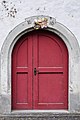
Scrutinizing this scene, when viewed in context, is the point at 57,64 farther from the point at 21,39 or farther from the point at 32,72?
the point at 21,39

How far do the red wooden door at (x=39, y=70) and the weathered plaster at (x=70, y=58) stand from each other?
0.25 meters

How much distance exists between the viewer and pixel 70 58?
6.52 m

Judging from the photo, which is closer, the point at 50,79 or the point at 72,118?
the point at 72,118

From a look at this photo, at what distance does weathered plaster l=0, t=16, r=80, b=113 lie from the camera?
6.46m

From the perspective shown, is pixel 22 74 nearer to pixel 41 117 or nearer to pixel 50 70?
pixel 50 70

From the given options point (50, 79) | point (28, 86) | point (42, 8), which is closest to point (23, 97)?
point (28, 86)

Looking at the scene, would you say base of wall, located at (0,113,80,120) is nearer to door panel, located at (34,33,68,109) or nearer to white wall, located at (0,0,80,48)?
door panel, located at (34,33,68,109)

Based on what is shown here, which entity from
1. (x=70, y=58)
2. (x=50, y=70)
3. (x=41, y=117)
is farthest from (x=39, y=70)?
(x=41, y=117)

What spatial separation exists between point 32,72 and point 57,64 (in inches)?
28.5

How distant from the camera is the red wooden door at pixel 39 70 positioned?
678 cm

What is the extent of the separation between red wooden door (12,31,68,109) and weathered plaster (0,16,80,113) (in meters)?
0.25

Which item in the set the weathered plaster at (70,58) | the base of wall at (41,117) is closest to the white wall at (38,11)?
the weathered plaster at (70,58)

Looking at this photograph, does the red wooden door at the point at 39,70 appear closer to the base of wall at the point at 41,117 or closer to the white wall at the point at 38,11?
the base of wall at the point at 41,117

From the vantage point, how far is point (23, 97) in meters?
6.84
